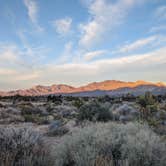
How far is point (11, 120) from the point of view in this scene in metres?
16.7

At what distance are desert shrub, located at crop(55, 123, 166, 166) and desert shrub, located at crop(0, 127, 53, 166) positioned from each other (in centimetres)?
38

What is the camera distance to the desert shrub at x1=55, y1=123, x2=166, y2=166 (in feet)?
16.8

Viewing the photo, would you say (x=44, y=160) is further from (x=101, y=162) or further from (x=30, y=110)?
(x=30, y=110)

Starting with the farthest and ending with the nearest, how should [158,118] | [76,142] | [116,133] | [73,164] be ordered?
[158,118], [116,133], [76,142], [73,164]

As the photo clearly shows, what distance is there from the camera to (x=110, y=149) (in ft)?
18.7

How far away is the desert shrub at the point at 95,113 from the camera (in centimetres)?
1477

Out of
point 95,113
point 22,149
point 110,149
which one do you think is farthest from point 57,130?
point 110,149

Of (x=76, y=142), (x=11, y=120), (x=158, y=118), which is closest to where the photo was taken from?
(x=76, y=142)

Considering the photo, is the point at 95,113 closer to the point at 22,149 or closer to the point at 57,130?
the point at 57,130

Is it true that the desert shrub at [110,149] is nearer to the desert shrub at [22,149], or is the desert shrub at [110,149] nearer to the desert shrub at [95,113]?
the desert shrub at [22,149]

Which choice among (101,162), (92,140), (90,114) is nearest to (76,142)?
(92,140)

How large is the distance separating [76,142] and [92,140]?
0.43 metres

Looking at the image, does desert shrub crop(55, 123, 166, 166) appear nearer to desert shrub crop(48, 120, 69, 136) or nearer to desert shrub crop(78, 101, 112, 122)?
desert shrub crop(48, 120, 69, 136)

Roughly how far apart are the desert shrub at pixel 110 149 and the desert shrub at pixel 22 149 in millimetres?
383
